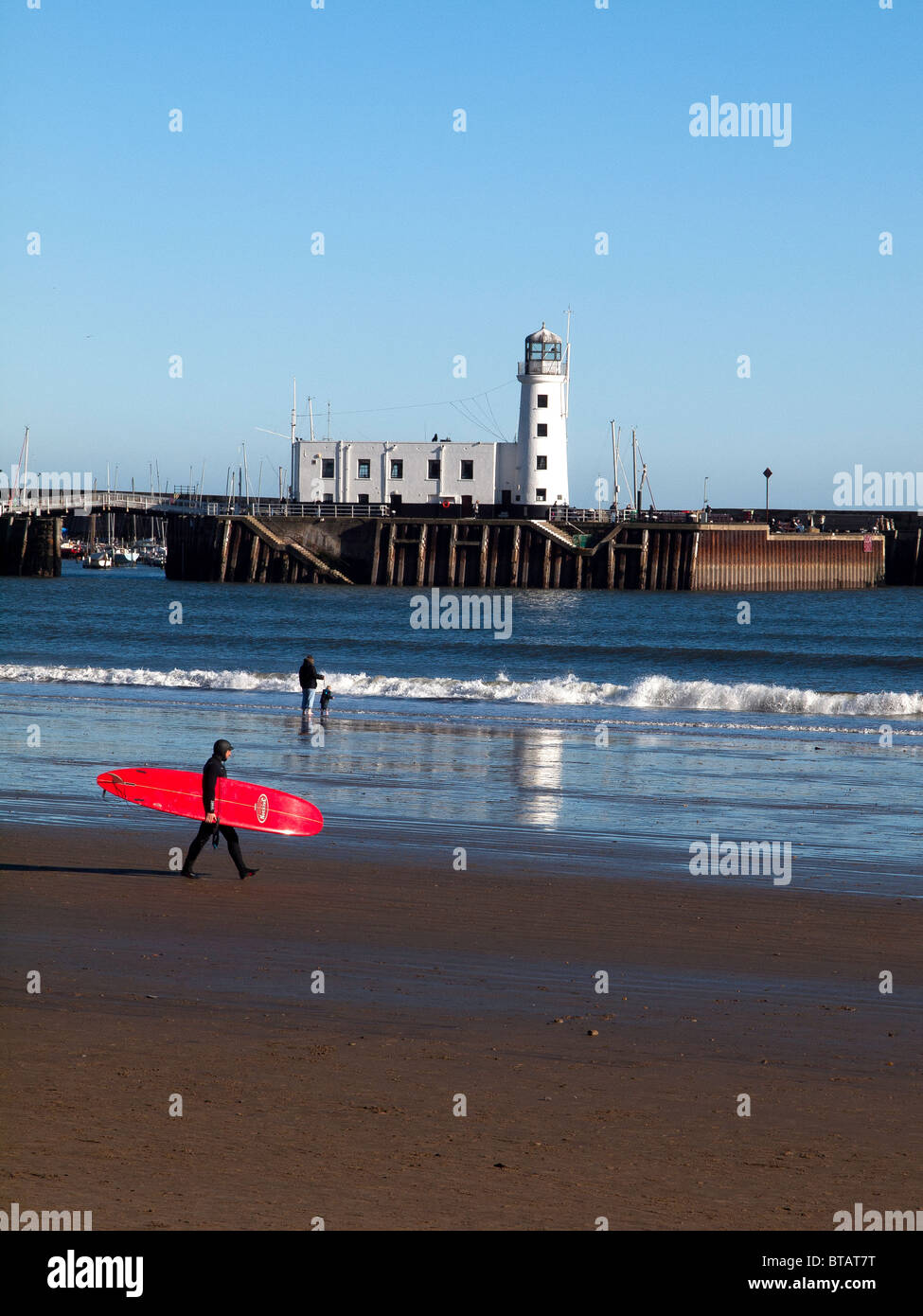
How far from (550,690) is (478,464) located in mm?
52477

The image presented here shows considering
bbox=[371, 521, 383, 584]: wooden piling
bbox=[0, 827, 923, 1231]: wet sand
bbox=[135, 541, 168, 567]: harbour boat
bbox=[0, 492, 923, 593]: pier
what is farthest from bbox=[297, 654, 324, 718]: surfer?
bbox=[135, 541, 168, 567]: harbour boat

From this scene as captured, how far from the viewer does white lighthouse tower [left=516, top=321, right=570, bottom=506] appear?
3287 inches

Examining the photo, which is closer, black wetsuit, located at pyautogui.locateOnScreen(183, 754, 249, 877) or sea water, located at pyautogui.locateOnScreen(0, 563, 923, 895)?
black wetsuit, located at pyautogui.locateOnScreen(183, 754, 249, 877)

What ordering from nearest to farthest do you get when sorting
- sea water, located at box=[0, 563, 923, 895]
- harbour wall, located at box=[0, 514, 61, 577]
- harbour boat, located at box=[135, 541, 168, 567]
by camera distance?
sea water, located at box=[0, 563, 923, 895] → harbour wall, located at box=[0, 514, 61, 577] → harbour boat, located at box=[135, 541, 168, 567]

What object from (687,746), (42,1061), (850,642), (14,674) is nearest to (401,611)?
(850,642)

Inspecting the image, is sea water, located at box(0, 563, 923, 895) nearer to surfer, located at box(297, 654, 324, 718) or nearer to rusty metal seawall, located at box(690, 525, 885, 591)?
surfer, located at box(297, 654, 324, 718)

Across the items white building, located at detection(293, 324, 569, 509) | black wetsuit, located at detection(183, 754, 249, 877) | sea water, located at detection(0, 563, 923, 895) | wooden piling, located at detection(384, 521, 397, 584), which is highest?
white building, located at detection(293, 324, 569, 509)

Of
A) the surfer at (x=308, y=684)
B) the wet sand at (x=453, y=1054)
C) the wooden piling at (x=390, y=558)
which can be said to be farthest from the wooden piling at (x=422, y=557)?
the wet sand at (x=453, y=1054)

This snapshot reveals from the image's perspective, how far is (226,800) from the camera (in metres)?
14.0

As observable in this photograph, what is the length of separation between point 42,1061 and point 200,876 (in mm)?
5380

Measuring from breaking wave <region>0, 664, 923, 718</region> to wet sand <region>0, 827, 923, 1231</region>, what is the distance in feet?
69.5

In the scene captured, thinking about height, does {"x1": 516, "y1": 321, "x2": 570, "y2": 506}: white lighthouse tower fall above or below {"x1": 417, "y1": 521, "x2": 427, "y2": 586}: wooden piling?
above

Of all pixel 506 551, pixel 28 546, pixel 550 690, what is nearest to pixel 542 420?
pixel 506 551
